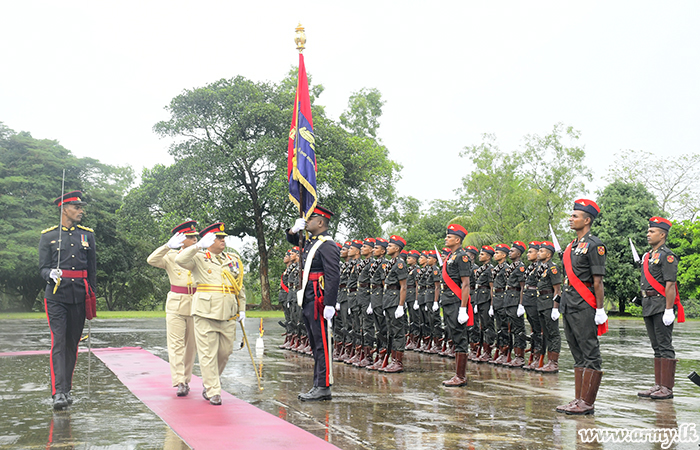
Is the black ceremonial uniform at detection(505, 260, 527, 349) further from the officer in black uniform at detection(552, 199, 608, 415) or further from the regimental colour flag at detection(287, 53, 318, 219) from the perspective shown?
the regimental colour flag at detection(287, 53, 318, 219)

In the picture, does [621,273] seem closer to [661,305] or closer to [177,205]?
[177,205]

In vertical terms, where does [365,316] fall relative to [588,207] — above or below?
below

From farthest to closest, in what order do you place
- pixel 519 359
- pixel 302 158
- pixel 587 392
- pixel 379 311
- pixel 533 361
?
pixel 519 359, pixel 533 361, pixel 379 311, pixel 302 158, pixel 587 392

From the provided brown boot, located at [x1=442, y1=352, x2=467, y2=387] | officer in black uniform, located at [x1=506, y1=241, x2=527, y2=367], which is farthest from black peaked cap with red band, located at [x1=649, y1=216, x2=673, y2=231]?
officer in black uniform, located at [x1=506, y1=241, x2=527, y2=367]

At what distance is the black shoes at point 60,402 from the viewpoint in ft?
20.4

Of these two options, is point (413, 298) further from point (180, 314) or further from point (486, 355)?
point (180, 314)

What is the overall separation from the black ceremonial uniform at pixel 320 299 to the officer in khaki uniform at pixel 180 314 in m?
1.46

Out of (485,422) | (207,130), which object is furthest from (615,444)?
(207,130)

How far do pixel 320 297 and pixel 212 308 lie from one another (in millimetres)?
1194

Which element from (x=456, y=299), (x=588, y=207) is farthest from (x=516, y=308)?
(x=588, y=207)

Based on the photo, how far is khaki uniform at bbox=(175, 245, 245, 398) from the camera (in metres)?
6.58

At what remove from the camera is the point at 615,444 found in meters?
4.90

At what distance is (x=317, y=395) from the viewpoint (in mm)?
6762

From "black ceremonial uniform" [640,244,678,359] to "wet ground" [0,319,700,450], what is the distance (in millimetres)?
629
